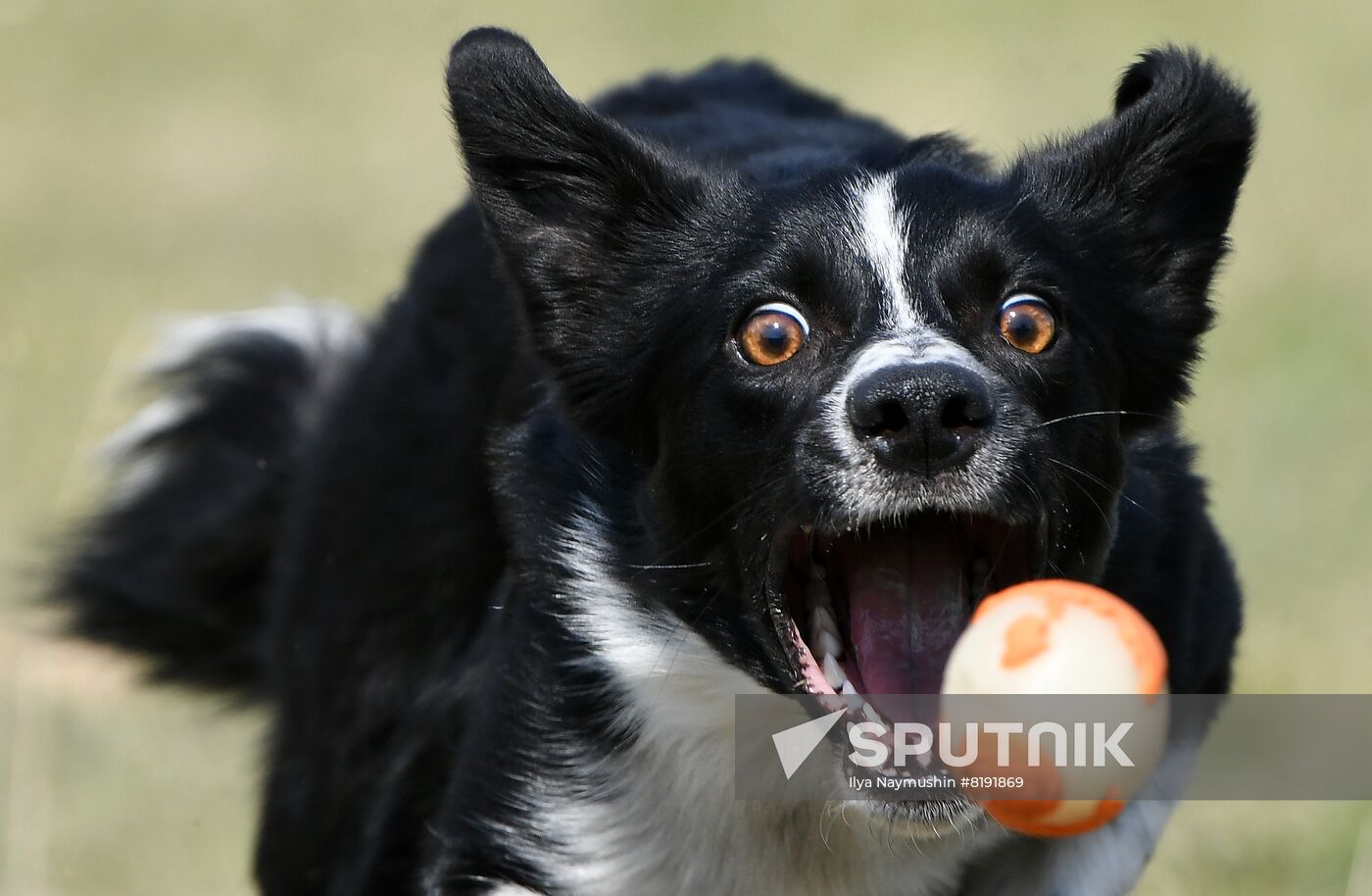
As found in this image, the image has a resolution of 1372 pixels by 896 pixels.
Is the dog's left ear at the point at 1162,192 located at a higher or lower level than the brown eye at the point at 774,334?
higher

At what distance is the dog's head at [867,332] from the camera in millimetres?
4250

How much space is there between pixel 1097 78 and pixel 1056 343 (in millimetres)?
9619

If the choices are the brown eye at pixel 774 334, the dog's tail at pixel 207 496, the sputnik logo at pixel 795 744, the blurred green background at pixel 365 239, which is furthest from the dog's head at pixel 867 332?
the dog's tail at pixel 207 496

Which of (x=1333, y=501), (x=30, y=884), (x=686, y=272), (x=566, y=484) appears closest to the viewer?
(x=686, y=272)

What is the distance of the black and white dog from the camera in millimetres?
4371

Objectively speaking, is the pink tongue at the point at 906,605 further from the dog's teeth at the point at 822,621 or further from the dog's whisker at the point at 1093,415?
the dog's whisker at the point at 1093,415

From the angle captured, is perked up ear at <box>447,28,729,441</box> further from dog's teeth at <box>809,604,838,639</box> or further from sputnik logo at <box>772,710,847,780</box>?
sputnik logo at <box>772,710,847,780</box>

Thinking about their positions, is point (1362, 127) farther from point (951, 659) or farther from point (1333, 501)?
point (951, 659)

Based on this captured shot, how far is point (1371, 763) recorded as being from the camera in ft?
22.8

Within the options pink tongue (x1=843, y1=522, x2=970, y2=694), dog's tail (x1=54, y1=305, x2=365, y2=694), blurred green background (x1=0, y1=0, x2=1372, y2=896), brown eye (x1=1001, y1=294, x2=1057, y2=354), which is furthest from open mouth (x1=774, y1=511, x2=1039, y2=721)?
dog's tail (x1=54, y1=305, x2=365, y2=694)

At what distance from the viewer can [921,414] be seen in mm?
4098

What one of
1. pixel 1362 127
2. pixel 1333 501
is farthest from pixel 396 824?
pixel 1362 127

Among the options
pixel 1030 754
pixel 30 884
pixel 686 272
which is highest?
pixel 686 272

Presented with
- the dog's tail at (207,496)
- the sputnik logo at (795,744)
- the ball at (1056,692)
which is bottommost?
the sputnik logo at (795,744)
